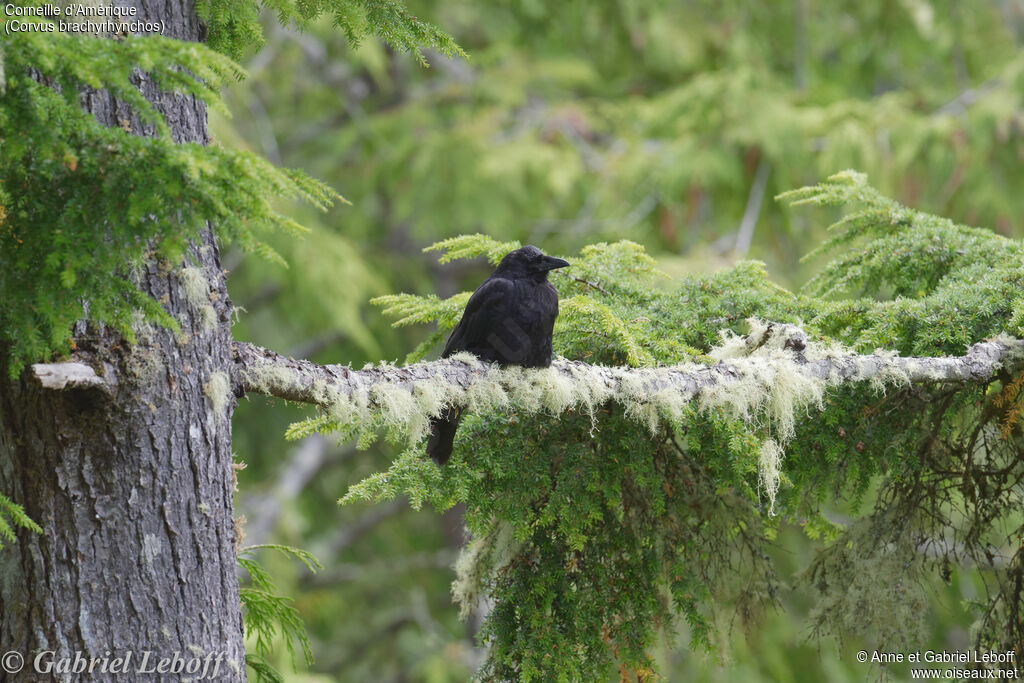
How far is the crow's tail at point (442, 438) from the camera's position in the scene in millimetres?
3266

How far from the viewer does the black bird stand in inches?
130

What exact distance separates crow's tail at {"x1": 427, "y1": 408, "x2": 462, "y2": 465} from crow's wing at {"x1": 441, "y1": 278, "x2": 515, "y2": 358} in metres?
0.52

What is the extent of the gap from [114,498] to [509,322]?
1595 mm

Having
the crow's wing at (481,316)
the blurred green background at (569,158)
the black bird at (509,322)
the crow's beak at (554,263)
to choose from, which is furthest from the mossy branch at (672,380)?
the blurred green background at (569,158)

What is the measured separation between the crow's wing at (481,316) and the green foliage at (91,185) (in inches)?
67.1

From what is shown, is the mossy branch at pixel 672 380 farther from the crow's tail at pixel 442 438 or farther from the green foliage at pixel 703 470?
the crow's tail at pixel 442 438

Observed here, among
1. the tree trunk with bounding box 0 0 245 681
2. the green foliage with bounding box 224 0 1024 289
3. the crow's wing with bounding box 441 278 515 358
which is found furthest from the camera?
the green foliage with bounding box 224 0 1024 289

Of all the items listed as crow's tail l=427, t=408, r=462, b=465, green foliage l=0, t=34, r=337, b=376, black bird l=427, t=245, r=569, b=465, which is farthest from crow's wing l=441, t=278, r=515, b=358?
green foliage l=0, t=34, r=337, b=376

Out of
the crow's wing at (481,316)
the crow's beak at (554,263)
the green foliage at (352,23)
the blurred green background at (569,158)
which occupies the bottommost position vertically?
the crow's wing at (481,316)

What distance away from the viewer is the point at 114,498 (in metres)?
2.40

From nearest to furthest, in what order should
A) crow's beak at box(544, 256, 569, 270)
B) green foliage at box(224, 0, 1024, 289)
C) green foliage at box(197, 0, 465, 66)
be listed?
green foliage at box(197, 0, 465, 66), crow's beak at box(544, 256, 569, 270), green foliage at box(224, 0, 1024, 289)

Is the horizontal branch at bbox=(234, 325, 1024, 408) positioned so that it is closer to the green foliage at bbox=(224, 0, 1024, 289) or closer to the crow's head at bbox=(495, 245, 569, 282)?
the crow's head at bbox=(495, 245, 569, 282)

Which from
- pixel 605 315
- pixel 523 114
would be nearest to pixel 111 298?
pixel 605 315

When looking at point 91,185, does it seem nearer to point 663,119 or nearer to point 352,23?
point 352,23
